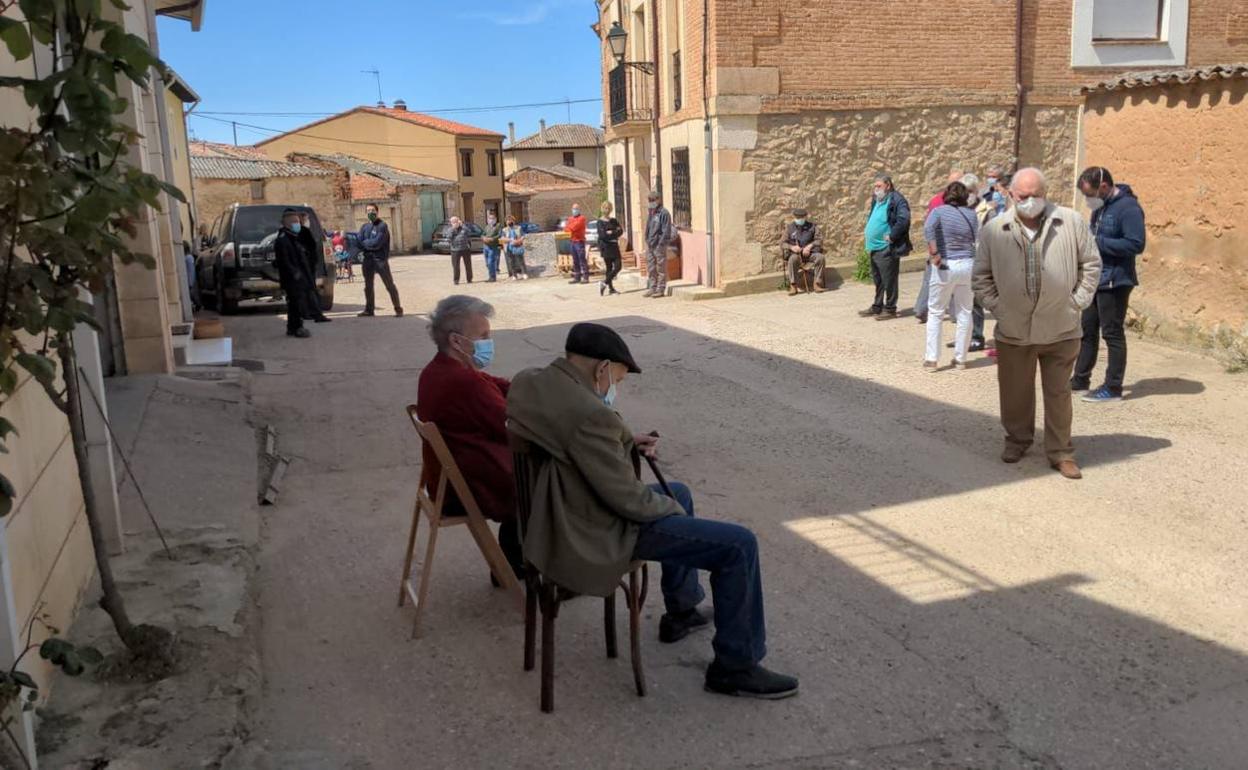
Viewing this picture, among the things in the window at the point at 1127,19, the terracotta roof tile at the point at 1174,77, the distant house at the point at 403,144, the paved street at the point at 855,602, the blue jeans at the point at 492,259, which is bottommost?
the paved street at the point at 855,602

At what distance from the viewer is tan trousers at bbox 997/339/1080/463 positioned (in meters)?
6.17

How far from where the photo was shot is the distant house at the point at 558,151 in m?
69.6

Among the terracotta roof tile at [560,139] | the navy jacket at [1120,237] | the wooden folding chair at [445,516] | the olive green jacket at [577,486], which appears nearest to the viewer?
the olive green jacket at [577,486]

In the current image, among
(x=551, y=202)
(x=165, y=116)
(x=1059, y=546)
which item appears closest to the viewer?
(x=1059, y=546)

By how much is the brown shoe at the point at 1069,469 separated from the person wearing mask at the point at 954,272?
3049mm

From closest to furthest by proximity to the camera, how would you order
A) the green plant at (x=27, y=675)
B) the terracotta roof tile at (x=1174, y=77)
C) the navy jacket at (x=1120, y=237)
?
the green plant at (x=27, y=675), the navy jacket at (x=1120, y=237), the terracotta roof tile at (x=1174, y=77)

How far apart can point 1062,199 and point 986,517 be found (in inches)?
565

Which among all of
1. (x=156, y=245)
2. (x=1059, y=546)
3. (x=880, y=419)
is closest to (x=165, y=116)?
(x=156, y=245)

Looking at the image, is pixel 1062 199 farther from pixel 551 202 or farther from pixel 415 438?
pixel 551 202

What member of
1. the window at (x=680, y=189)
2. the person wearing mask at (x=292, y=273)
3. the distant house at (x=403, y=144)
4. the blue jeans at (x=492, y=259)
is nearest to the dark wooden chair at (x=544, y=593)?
the person wearing mask at (x=292, y=273)

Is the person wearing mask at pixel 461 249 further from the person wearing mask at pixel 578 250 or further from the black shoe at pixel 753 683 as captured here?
the black shoe at pixel 753 683

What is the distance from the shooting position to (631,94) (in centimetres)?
2117

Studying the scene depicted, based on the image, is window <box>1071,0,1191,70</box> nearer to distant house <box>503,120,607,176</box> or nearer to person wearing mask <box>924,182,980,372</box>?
person wearing mask <box>924,182,980,372</box>

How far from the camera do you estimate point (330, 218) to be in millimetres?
44125
